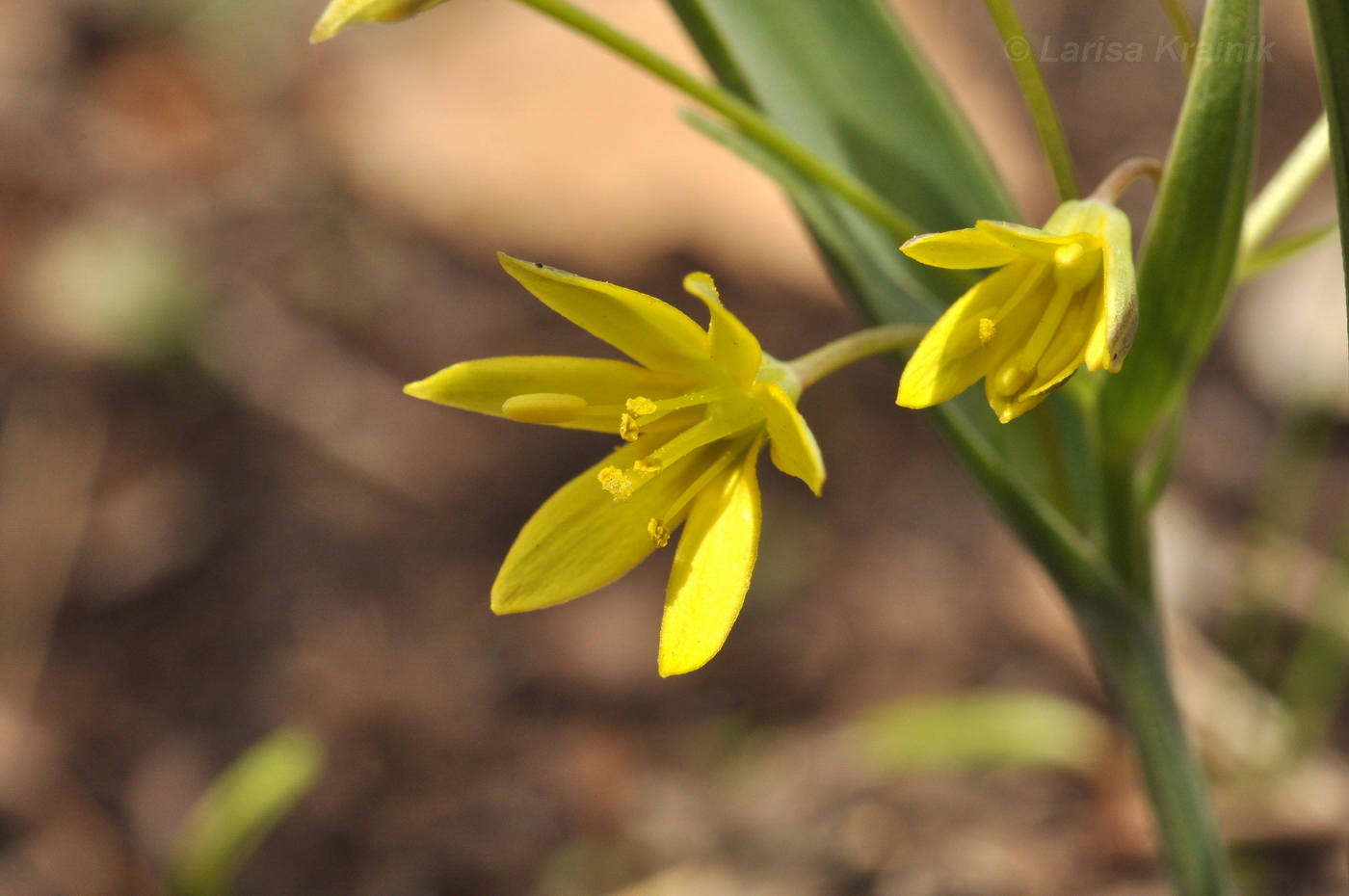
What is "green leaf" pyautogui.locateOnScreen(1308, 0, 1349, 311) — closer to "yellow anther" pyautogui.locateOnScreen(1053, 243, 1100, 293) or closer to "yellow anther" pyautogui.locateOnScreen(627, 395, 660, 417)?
"yellow anther" pyautogui.locateOnScreen(1053, 243, 1100, 293)

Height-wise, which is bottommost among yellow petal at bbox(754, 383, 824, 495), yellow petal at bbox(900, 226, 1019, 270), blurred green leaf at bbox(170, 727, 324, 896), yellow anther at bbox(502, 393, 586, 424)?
blurred green leaf at bbox(170, 727, 324, 896)

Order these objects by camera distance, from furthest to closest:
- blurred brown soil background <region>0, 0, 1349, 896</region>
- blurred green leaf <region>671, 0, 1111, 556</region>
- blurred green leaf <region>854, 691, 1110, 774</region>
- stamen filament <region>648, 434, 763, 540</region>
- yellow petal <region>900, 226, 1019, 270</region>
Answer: blurred brown soil background <region>0, 0, 1349, 896</region>
blurred green leaf <region>854, 691, 1110, 774</region>
blurred green leaf <region>671, 0, 1111, 556</region>
stamen filament <region>648, 434, 763, 540</region>
yellow petal <region>900, 226, 1019, 270</region>

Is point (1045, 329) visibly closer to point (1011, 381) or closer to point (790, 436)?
point (1011, 381)

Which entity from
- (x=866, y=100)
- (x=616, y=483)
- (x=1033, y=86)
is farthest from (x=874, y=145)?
(x=616, y=483)

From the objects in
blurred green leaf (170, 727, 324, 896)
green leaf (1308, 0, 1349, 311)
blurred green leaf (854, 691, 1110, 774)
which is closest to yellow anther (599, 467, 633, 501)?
green leaf (1308, 0, 1349, 311)

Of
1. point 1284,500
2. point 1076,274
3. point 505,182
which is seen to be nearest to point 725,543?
point 1076,274

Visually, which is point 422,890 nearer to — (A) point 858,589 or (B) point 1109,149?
(A) point 858,589

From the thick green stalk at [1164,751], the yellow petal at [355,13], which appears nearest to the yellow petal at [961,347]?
the thick green stalk at [1164,751]
